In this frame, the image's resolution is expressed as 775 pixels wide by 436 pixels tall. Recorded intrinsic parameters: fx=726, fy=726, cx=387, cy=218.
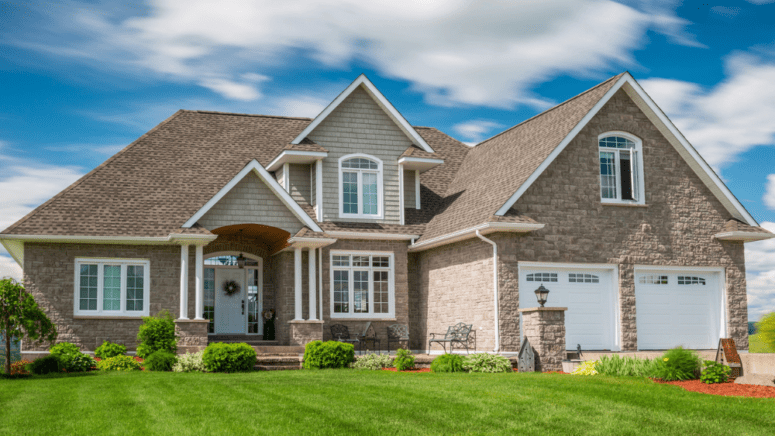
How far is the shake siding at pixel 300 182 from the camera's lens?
21109mm

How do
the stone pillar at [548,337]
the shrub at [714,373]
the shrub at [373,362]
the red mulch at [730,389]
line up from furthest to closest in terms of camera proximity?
the shrub at [373,362] < the stone pillar at [548,337] < the shrub at [714,373] < the red mulch at [730,389]

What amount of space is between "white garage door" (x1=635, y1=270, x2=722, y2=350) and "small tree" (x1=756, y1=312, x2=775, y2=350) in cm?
151

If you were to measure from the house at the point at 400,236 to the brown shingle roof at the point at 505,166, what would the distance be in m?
0.09

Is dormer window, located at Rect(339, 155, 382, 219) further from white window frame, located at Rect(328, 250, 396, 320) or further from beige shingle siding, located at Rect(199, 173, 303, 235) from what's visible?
beige shingle siding, located at Rect(199, 173, 303, 235)

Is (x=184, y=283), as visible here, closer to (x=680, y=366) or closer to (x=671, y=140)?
(x=680, y=366)

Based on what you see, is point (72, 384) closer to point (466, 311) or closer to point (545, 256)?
point (466, 311)

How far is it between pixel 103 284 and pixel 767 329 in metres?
17.7

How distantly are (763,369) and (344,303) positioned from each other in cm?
1074

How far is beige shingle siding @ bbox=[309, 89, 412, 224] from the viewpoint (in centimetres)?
2078

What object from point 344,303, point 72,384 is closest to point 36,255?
point 72,384

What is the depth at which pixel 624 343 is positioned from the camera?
18203 mm

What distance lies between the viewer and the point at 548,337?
51.2ft

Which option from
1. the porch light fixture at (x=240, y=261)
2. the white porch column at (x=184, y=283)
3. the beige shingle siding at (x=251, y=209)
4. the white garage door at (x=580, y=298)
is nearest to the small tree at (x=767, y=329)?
the white garage door at (x=580, y=298)

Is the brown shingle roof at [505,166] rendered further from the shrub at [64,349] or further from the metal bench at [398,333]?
the shrub at [64,349]
